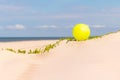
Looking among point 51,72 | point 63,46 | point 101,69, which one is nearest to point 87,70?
point 101,69

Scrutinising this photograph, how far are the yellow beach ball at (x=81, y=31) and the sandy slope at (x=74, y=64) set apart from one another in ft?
1.20

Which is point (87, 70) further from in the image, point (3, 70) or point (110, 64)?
point (3, 70)

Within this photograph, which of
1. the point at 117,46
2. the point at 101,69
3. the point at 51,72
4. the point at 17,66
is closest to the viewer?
the point at 101,69

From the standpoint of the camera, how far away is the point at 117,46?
1102 centimetres

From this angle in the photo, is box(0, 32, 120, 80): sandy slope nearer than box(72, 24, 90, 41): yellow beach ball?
Yes

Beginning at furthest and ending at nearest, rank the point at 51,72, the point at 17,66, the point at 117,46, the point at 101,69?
the point at 117,46 → the point at 17,66 → the point at 51,72 → the point at 101,69

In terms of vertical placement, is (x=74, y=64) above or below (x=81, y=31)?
below

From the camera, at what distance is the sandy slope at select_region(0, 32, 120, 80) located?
8.25 metres

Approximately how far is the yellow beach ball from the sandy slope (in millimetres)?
366

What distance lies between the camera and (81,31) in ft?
40.2

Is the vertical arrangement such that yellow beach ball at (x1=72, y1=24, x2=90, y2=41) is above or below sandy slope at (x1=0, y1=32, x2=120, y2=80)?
above

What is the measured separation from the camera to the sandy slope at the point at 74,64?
27.1ft

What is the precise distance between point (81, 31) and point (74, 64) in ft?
9.84

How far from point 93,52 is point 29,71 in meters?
2.46
